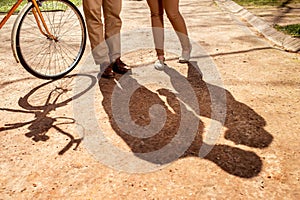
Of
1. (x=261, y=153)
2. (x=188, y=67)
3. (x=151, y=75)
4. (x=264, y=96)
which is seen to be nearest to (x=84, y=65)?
(x=151, y=75)

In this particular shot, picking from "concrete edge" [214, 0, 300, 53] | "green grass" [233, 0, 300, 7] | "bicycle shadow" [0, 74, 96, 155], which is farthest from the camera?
"green grass" [233, 0, 300, 7]

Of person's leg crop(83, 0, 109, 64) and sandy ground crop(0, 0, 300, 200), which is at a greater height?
person's leg crop(83, 0, 109, 64)

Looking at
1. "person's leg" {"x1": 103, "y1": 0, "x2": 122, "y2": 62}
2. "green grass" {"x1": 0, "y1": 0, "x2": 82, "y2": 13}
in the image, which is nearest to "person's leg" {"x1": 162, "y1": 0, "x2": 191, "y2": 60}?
"person's leg" {"x1": 103, "y1": 0, "x2": 122, "y2": 62}

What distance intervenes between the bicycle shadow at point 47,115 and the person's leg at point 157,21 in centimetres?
90

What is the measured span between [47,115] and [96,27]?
1.22 m

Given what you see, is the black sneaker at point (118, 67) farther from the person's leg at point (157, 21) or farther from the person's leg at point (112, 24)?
the person's leg at point (157, 21)

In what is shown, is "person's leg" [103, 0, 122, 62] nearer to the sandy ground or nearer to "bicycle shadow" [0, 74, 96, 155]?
the sandy ground

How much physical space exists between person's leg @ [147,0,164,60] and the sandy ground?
0.29 metres

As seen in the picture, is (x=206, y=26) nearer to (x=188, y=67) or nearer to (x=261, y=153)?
(x=188, y=67)

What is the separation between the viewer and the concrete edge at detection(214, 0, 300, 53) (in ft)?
14.2

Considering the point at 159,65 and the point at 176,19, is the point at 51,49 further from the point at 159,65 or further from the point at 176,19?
the point at 176,19

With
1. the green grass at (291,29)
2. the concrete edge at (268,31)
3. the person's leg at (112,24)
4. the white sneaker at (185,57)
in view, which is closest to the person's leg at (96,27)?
the person's leg at (112,24)

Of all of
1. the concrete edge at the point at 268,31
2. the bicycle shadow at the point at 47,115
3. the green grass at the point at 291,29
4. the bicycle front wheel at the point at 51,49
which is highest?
the bicycle front wheel at the point at 51,49

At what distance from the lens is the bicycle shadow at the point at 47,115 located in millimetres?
2391
